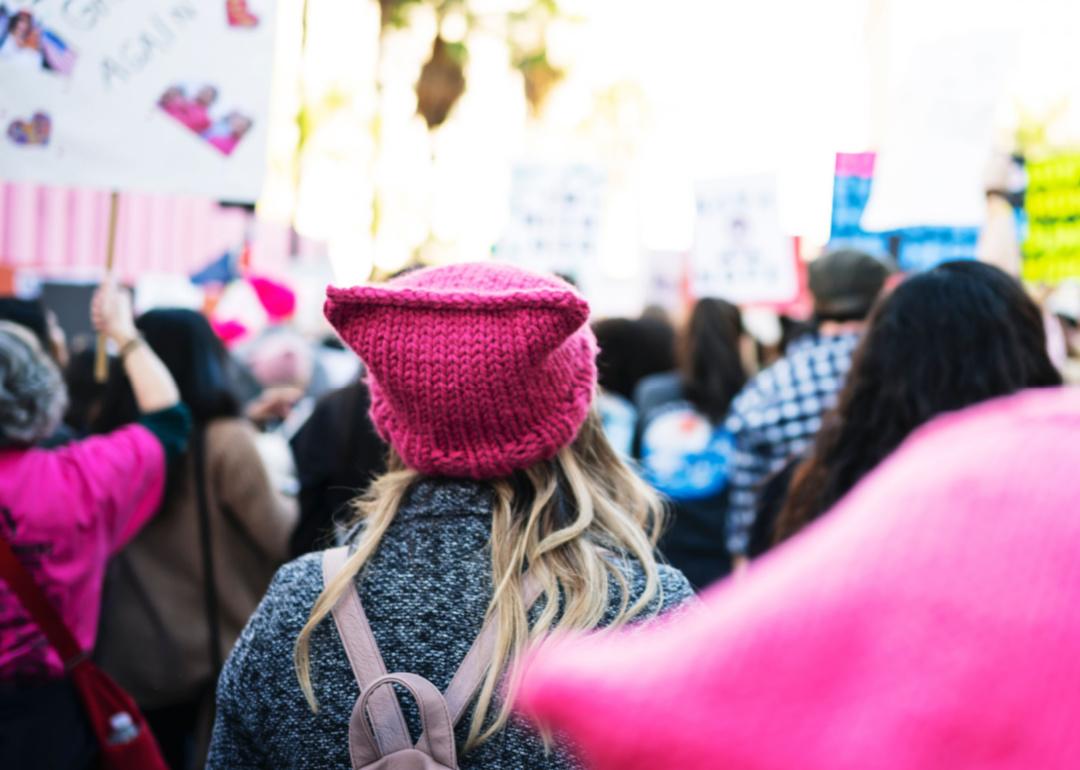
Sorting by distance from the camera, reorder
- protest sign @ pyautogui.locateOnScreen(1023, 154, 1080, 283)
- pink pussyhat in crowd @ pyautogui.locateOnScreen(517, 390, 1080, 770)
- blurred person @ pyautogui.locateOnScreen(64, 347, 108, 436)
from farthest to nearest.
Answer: protest sign @ pyautogui.locateOnScreen(1023, 154, 1080, 283)
blurred person @ pyautogui.locateOnScreen(64, 347, 108, 436)
pink pussyhat in crowd @ pyautogui.locateOnScreen(517, 390, 1080, 770)

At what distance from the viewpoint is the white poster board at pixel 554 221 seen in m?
6.54

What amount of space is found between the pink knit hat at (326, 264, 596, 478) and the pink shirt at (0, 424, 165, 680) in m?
1.24

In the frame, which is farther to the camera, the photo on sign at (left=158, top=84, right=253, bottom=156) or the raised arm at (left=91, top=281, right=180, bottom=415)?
the photo on sign at (left=158, top=84, right=253, bottom=156)

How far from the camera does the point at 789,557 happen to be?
602 mm

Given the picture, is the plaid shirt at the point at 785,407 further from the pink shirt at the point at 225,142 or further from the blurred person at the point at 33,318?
the blurred person at the point at 33,318

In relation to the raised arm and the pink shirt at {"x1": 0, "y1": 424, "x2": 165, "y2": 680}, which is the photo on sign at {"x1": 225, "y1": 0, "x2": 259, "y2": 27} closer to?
the raised arm

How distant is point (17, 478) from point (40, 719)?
60cm

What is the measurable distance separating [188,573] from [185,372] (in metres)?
0.69

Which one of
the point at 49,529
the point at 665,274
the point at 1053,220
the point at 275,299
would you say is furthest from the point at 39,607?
the point at 665,274

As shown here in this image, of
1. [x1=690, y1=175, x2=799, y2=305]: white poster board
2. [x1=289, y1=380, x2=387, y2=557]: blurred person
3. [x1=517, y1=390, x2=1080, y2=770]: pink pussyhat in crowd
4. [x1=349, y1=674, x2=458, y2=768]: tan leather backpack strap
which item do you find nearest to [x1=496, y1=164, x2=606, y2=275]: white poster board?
[x1=690, y1=175, x2=799, y2=305]: white poster board

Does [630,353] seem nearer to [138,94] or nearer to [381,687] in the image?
[138,94]

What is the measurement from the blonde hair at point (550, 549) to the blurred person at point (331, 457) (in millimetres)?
1620

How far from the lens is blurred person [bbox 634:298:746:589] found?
4.61m

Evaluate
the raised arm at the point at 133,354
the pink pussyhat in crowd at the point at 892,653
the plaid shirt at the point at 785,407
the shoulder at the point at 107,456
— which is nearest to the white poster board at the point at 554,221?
the plaid shirt at the point at 785,407
